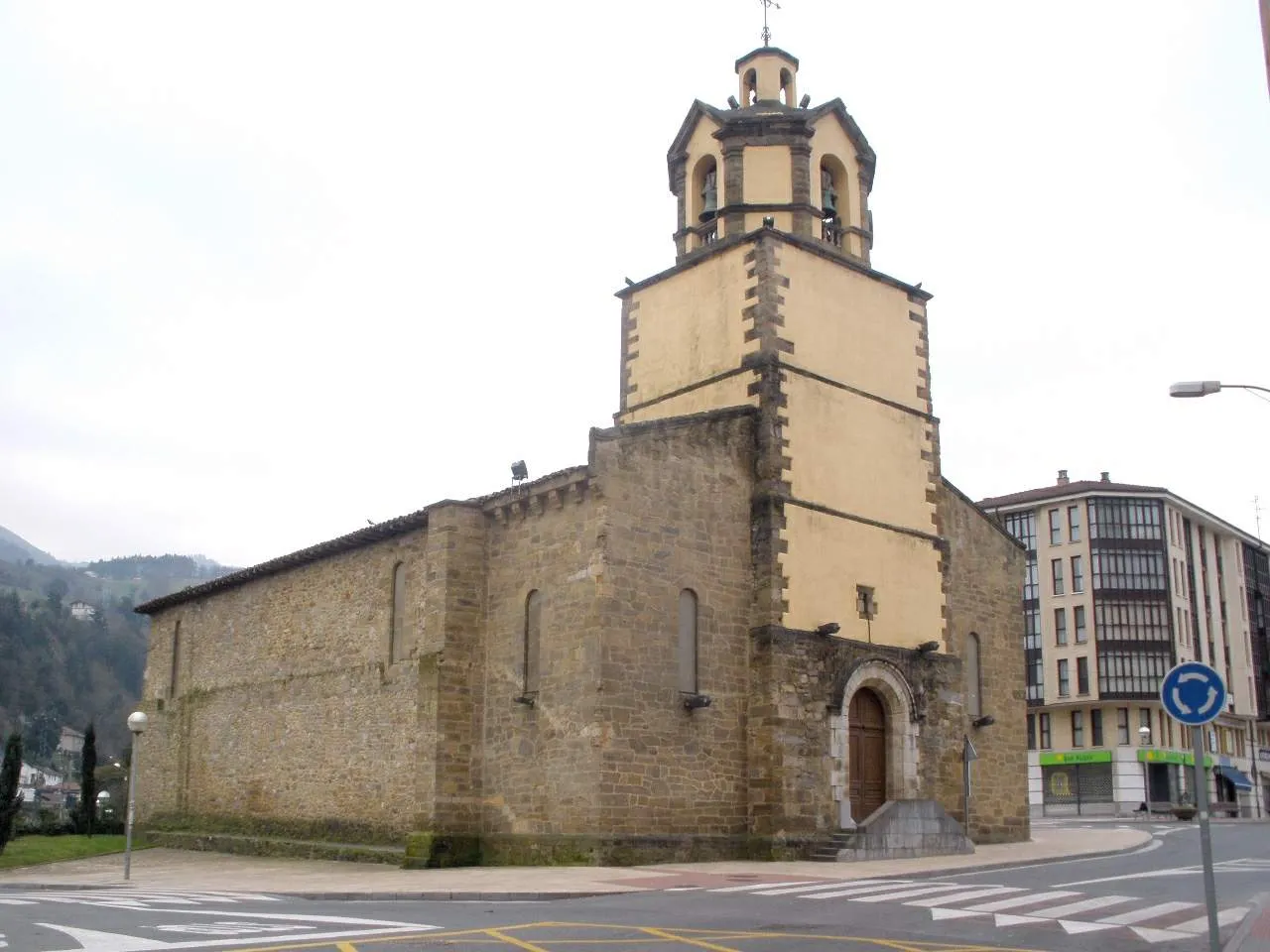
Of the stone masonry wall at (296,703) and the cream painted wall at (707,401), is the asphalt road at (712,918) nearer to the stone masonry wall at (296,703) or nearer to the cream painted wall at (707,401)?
the stone masonry wall at (296,703)

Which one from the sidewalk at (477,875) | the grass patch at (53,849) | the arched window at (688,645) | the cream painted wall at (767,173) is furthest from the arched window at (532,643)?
the grass patch at (53,849)

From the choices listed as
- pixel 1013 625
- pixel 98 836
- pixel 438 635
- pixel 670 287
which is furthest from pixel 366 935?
pixel 98 836

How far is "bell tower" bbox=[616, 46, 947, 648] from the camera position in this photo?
2519 centimetres

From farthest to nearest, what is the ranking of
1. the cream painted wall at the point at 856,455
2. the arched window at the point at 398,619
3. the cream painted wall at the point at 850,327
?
1. the arched window at the point at 398,619
2. the cream painted wall at the point at 850,327
3. the cream painted wall at the point at 856,455

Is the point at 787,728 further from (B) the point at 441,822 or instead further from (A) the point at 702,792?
(B) the point at 441,822

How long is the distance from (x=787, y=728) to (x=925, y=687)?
430 centimetres

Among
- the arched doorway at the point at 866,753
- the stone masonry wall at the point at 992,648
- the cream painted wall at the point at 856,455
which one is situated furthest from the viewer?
the stone masonry wall at the point at 992,648

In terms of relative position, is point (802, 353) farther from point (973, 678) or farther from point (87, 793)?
point (87, 793)

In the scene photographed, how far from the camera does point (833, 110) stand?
28328 millimetres

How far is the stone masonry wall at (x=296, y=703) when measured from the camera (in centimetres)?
2666

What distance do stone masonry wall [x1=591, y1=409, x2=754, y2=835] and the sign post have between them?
11.9 meters

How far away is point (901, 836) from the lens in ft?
77.4

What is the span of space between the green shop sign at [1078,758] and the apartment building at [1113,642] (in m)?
0.07

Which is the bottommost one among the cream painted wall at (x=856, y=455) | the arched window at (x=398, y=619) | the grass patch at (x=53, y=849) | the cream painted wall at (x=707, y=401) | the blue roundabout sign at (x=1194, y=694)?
the grass patch at (x=53, y=849)
